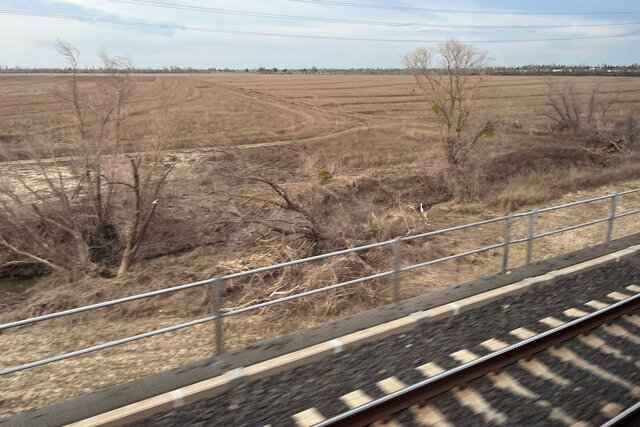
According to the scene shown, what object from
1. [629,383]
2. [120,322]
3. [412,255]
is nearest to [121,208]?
[120,322]

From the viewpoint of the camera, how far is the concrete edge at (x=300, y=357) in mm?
4277

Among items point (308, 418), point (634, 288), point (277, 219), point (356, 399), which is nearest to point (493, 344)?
point (356, 399)

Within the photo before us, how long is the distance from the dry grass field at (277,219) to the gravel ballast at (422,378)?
2.42m

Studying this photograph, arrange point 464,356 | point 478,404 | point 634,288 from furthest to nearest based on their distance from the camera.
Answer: point 634,288 < point 464,356 < point 478,404

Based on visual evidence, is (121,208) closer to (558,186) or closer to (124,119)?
(124,119)

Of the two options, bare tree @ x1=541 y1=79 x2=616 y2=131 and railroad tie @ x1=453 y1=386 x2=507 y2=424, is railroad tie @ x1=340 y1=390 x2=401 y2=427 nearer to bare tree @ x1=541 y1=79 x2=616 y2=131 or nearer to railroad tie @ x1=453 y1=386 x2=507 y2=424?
railroad tie @ x1=453 y1=386 x2=507 y2=424

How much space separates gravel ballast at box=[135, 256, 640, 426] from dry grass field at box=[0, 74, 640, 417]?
7.94ft

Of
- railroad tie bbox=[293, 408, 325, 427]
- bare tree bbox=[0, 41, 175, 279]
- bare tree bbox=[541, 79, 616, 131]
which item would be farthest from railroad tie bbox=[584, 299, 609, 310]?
bare tree bbox=[541, 79, 616, 131]

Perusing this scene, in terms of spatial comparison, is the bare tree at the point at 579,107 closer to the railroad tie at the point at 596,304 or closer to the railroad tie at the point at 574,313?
the railroad tie at the point at 596,304

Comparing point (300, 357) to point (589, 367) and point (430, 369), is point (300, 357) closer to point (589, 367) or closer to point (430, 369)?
point (430, 369)

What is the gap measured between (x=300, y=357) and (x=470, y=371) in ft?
5.76

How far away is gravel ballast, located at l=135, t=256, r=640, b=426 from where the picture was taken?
437 centimetres

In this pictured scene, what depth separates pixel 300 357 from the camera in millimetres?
5164

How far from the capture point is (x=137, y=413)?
425cm
